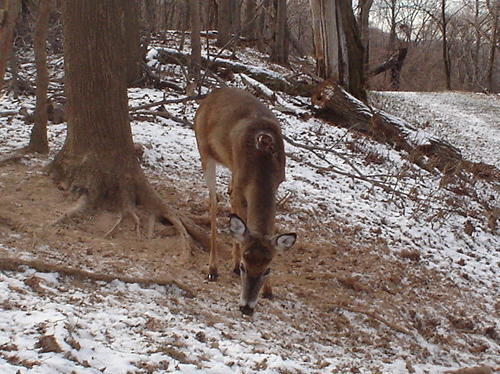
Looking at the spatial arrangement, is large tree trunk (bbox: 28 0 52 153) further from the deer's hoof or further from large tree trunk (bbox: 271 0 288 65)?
large tree trunk (bbox: 271 0 288 65)

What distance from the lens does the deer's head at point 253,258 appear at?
192 inches

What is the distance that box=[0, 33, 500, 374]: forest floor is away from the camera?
401 cm

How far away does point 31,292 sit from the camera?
437 cm

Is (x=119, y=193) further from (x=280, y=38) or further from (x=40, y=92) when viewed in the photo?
(x=280, y=38)

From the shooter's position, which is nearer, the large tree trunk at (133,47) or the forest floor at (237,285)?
the forest floor at (237,285)

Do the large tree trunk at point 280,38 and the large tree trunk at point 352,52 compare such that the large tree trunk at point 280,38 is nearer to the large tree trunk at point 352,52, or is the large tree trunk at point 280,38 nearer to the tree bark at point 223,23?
the tree bark at point 223,23

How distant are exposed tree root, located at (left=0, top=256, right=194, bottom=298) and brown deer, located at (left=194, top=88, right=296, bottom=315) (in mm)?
676

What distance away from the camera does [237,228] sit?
4.92 m

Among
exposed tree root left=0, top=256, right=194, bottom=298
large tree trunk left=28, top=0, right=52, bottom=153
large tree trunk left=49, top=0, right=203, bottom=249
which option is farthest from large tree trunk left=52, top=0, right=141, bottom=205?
exposed tree root left=0, top=256, right=194, bottom=298

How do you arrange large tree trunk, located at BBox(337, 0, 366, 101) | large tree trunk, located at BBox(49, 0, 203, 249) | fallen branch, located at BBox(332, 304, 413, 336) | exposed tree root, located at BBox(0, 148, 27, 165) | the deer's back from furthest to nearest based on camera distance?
large tree trunk, located at BBox(337, 0, 366, 101) → exposed tree root, located at BBox(0, 148, 27, 165) → large tree trunk, located at BBox(49, 0, 203, 249) → fallen branch, located at BBox(332, 304, 413, 336) → the deer's back

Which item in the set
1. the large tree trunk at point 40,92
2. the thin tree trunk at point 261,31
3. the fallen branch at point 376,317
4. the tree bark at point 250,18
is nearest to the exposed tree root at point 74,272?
the fallen branch at point 376,317

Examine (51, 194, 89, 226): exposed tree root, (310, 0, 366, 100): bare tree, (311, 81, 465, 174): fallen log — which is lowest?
(51, 194, 89, 226): exposed tree root

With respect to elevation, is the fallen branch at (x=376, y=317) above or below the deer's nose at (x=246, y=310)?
below

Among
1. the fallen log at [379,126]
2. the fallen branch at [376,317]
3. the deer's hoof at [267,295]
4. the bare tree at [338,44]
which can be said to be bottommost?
the fallen branch at [376,317]
